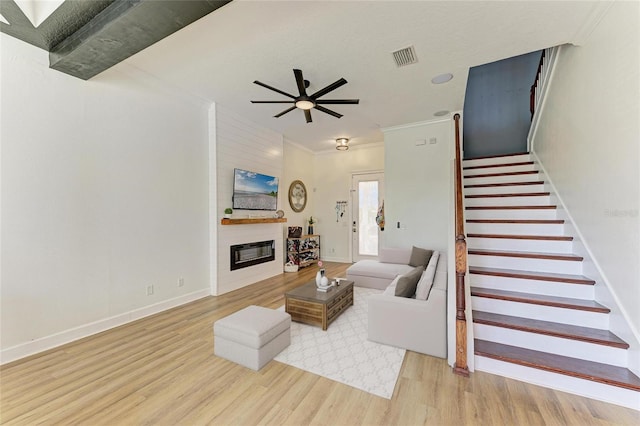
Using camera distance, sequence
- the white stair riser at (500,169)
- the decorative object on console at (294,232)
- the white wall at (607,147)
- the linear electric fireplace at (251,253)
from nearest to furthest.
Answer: the white wall at (607,147)
the white stair riser at (500,169)
the linear electric fireplace at (251,253)
the decorative object on console at (294,232)

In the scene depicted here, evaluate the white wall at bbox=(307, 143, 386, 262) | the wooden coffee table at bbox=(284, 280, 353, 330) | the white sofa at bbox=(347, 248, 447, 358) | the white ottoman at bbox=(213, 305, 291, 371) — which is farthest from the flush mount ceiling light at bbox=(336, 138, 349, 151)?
the white ottoman at bbox=(213, 305, 291, 371)

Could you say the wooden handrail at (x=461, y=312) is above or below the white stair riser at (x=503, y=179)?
below

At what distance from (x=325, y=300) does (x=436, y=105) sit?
12.0ft

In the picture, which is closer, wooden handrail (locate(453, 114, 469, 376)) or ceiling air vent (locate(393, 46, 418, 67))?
wooden handrail (locate(453, 114, 469, 376))

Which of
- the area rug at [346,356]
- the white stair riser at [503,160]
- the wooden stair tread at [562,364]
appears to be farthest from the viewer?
the white stair riser at [503,160]

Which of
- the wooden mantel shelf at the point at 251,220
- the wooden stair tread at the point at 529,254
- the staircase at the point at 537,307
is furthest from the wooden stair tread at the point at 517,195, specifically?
the wooden mantel shelf at the point at 251,220

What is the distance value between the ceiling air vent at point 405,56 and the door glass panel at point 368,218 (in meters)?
3.80

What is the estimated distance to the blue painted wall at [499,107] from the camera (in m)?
5.47

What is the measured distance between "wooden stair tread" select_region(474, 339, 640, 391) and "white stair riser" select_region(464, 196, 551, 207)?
6.99 ft

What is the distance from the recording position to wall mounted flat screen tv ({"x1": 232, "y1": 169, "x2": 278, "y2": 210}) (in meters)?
4.71

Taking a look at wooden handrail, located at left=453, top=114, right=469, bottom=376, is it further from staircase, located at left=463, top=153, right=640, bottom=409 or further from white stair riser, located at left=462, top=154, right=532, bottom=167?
white stair riser, located at left=462, top=154, right=532, bottom=167

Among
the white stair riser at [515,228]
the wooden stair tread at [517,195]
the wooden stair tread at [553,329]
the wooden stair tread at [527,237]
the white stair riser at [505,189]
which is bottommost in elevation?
the wooden stair tread at [553,329]

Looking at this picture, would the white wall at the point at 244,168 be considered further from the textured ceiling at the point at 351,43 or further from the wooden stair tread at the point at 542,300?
the wooden stair tread at the point at 542,300

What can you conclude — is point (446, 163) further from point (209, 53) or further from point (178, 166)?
point (178, 166)
